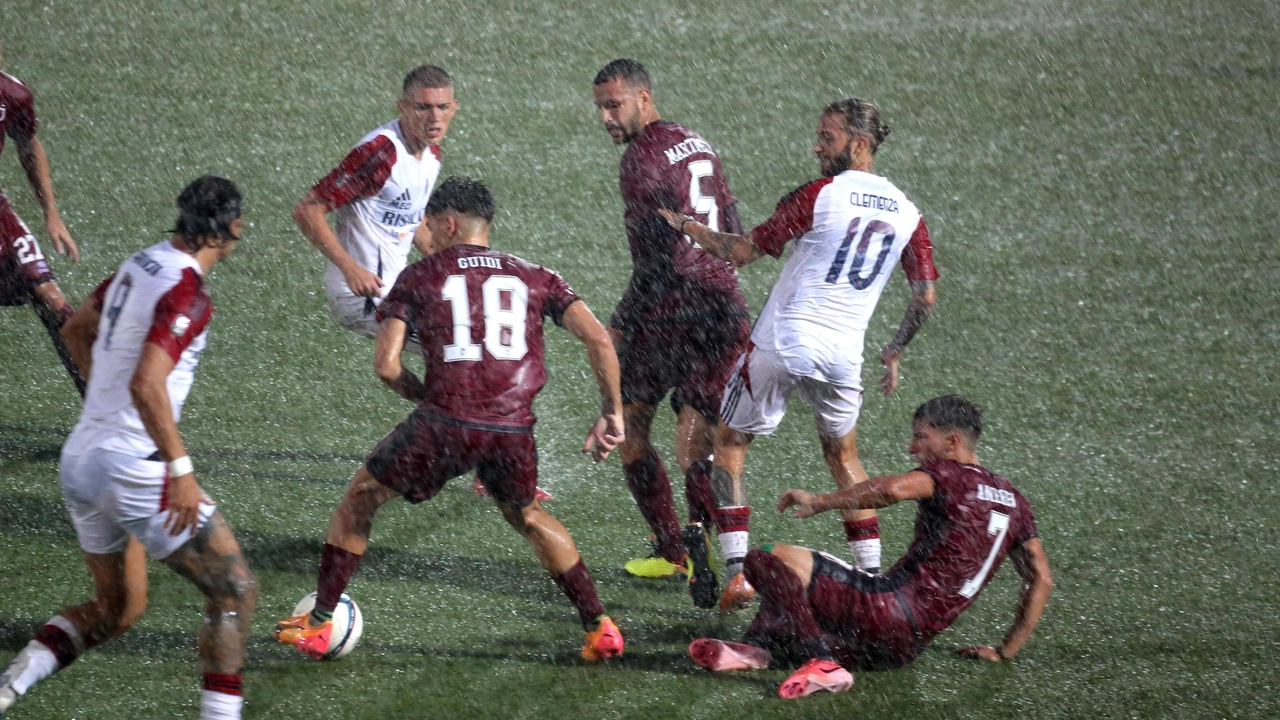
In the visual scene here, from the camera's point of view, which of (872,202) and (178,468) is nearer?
(178,468)

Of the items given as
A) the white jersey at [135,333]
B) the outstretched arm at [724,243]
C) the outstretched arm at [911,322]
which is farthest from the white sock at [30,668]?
the outstretched arm at [911,322]

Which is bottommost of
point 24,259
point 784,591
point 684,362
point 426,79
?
point 784,591

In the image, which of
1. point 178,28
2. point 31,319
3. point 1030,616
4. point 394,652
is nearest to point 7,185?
point 31,319

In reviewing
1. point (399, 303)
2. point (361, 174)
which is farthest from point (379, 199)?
point (399, 303)

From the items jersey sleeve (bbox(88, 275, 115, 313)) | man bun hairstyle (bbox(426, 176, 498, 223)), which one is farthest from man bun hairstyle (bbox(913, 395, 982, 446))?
jersey sleeve (bbox(88, 275, 115, 313))

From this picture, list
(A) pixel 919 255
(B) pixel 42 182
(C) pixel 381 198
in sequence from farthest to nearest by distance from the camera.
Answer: (B) pixel 42 182 < (C) pixel 381 198 < (A) pixel 919 255

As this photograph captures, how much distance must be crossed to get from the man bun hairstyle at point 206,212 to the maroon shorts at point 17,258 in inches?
124

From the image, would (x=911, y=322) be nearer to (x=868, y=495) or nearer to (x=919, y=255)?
(x=919, y=255)

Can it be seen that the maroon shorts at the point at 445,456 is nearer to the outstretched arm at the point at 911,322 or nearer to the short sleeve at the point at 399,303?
the short sleeve at the point at 399,303

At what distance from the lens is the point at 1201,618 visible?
6.38m

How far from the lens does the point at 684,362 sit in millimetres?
6691

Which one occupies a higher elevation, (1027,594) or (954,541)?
(954,541)

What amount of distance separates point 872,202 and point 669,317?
1.22 meters

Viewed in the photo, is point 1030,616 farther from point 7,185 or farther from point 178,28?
point 178,28
